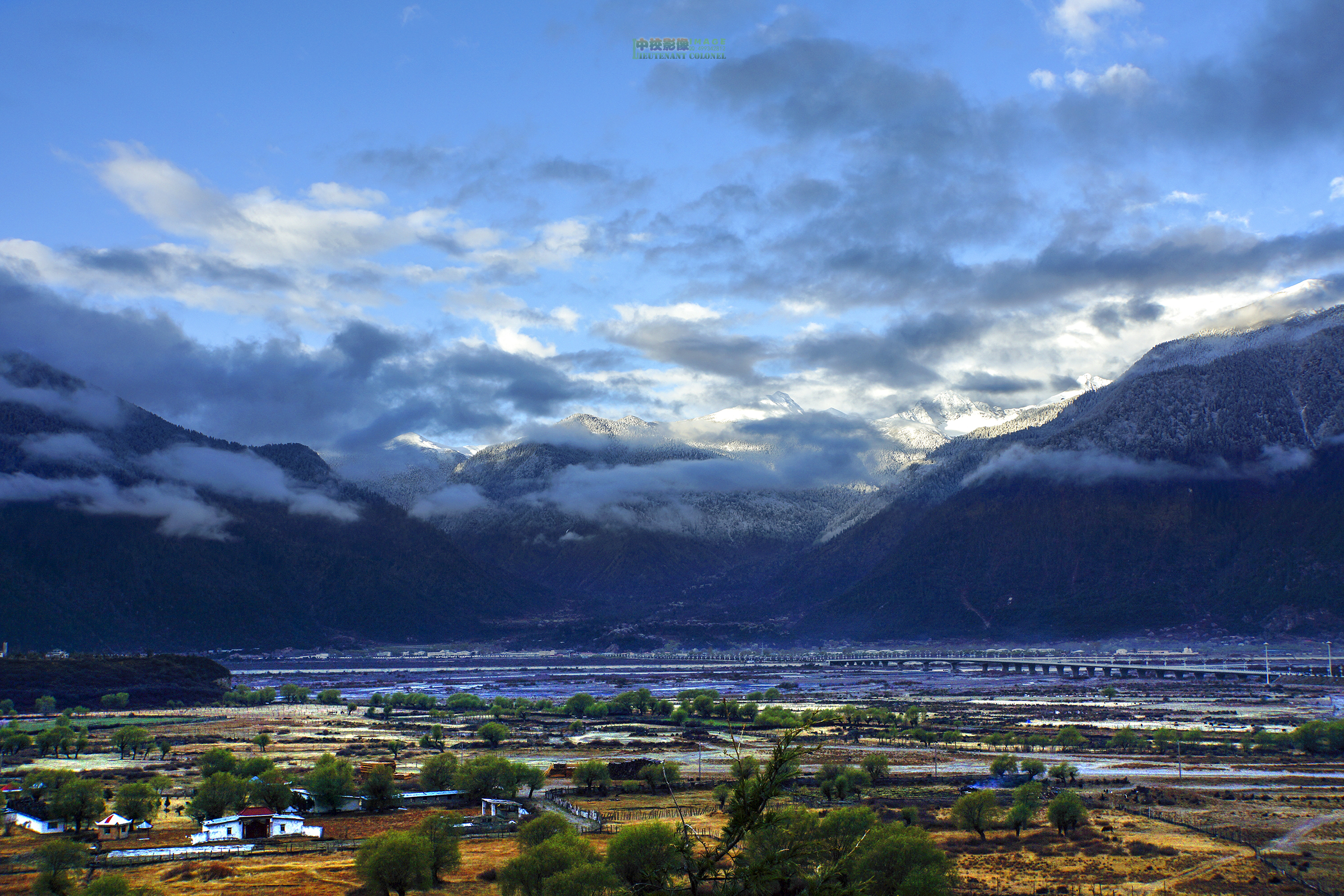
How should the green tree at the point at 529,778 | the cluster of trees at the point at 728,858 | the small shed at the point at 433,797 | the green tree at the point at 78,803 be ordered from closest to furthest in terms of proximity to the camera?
the cluster of trees at the point at 728,858
the green tree at the point at 78,803
the small shed at the point at 433,797
the green tree at the point at 529,778

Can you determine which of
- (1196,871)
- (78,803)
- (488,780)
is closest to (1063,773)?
(1196,871)

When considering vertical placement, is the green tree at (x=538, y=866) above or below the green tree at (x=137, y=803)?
above

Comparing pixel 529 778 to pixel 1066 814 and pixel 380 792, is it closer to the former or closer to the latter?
pixel 380 792

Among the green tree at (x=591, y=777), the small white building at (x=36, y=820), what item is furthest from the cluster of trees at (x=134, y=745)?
the green tree at (x=591, y=777)

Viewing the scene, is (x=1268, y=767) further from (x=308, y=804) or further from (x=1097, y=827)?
(x=308, y=804)

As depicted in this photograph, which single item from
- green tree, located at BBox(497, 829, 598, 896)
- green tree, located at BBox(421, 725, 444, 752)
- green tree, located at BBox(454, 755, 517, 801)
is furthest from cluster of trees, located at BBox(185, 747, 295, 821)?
green tree, located at BBox(421, 725, 444, 752)

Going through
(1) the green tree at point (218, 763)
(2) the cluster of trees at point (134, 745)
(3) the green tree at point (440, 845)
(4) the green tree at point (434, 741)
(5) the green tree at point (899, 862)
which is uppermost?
(5) the green tree at point (899, 862)

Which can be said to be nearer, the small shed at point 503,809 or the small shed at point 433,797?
the small shed at point 503,809

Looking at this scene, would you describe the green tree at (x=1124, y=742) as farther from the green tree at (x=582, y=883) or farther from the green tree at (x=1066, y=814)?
the green tree at (x=582, y=883)

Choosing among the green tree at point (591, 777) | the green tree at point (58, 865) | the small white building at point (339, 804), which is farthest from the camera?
the green tree at point (591, 777)
